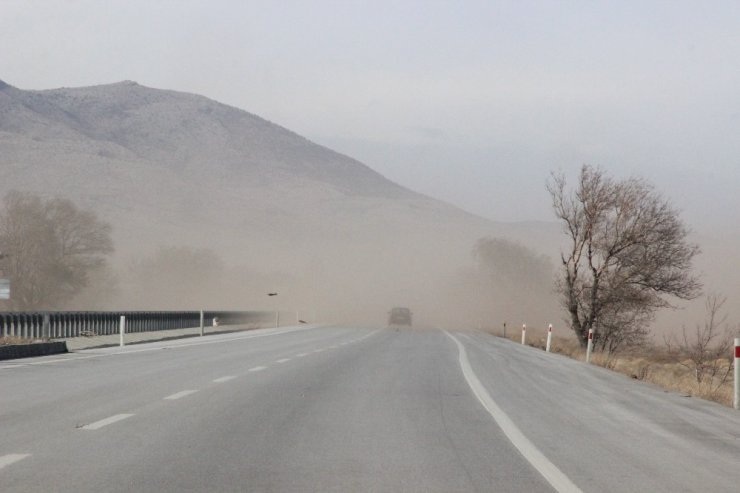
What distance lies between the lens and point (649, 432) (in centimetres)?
1207

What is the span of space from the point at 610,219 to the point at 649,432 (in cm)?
3561

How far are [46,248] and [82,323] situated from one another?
132 feet

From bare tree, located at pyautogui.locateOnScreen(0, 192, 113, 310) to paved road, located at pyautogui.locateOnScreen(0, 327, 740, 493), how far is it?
195ft

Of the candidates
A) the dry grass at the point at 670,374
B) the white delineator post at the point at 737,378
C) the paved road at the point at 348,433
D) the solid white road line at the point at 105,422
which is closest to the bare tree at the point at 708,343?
the dry grass at the point at 670,374

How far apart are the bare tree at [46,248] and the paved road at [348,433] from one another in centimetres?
5936

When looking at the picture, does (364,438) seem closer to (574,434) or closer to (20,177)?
(574,434)

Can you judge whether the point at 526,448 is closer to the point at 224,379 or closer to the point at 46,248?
the point at 224,379

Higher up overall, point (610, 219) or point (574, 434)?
point (610, 219)

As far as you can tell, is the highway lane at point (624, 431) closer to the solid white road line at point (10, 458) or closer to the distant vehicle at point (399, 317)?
the solid white road line at point (10, 458)

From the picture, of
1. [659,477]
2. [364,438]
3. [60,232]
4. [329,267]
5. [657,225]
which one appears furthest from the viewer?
[329,267]

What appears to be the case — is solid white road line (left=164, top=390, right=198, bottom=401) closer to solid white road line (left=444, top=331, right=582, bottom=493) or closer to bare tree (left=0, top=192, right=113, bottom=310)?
solid white road line (left=444, top=331, right=582, bottom=493)

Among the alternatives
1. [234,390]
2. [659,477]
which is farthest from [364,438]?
[234,390]

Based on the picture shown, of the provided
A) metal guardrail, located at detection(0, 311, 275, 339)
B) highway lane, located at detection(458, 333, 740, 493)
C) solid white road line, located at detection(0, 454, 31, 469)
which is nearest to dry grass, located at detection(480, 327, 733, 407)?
highway lane, located at detection(458, 333, 740, 493)

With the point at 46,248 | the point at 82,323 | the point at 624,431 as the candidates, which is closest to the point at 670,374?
the point at 82,323
